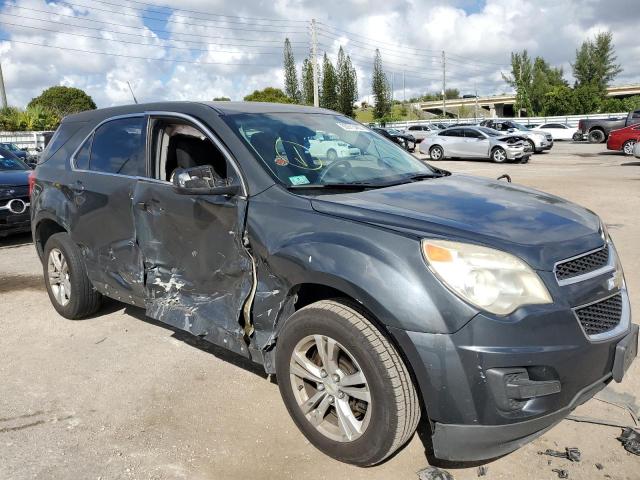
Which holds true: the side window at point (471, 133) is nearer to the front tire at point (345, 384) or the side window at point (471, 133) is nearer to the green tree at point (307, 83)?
the front tire at point (345, 384)

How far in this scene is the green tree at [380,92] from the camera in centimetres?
7269

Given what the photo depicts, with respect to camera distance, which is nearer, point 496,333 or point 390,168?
point 496,333

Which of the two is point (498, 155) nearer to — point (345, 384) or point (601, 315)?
point (601, 315)

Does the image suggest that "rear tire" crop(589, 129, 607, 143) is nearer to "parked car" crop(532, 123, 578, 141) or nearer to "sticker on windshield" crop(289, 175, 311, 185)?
"parked car" crop(532, 123, 578, 141)

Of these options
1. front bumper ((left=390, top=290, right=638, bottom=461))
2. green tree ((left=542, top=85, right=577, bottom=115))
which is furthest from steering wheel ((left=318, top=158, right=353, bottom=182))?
green tree ((left=542, top=85, right=577, bottom=115))

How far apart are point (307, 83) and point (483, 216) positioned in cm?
7257

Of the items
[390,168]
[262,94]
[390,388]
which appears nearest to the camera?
[390,388]

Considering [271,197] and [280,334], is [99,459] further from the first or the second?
[271,197]

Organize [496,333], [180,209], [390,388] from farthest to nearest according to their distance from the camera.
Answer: [180,209], [390,388], [496,333]

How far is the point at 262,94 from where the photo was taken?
2616 inches

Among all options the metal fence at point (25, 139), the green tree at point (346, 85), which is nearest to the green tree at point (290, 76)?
the green tree at point (346, 85)

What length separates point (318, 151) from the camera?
140 inches

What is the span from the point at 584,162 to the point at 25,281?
20.0 meters

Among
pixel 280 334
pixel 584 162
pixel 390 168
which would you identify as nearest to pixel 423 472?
pixel 280 334
